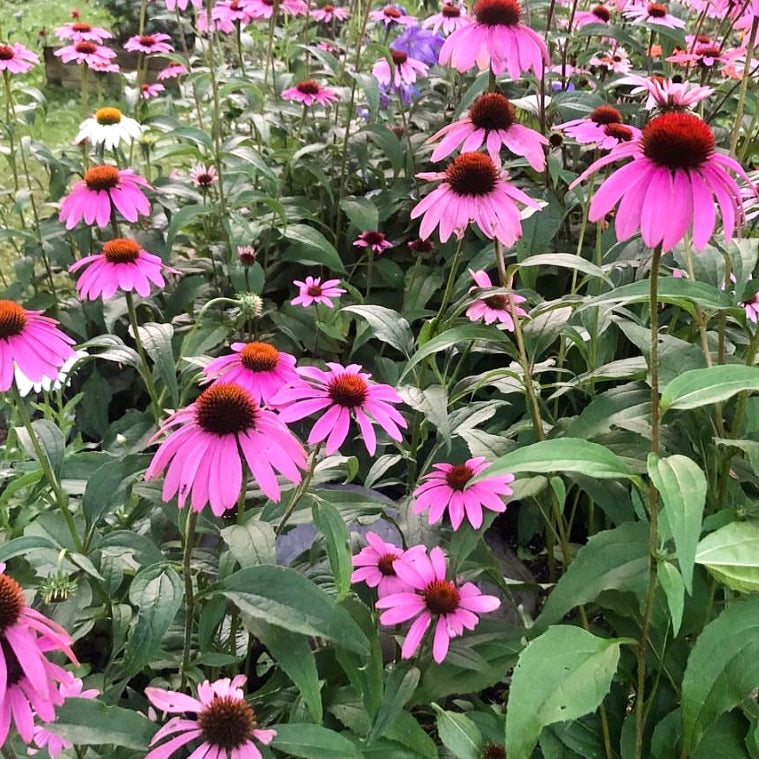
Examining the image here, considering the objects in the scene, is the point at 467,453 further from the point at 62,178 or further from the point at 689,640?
the point at 62,178

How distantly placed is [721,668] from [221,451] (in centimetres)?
52

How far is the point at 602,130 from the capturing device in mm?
1425

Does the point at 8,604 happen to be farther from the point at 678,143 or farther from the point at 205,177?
the point at 205,177

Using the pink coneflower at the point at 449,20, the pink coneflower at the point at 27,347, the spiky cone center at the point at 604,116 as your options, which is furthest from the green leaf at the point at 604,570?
the pink coneflower at the point at 449,20

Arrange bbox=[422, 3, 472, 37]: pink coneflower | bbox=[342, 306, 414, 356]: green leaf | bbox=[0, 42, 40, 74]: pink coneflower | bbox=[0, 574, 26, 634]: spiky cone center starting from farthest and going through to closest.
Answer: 1. bbox=[422, 3, 472, 37]: pink coneflower
2. bbox=[0, 42, 40, 74]: pink coneflower
3. bbox=[342, 306, 414, 356]: green leaf
4. bbox=[0, 574, 26, 634]: spiky cone center

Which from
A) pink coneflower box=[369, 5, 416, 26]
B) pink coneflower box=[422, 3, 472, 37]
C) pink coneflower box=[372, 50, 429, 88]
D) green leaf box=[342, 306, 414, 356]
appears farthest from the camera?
pink coneflower box=[369, 5, 416, 26]

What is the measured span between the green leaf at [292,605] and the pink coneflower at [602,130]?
894 mm

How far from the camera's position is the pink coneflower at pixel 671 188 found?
2.30ft

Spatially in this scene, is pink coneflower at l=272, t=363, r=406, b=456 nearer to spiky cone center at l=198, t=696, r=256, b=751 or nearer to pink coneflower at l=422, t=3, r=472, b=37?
spiky cone center at l=198, t=696, r=256, b=751

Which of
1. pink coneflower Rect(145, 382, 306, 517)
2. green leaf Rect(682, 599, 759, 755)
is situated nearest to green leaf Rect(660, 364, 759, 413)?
green leaf Rect(682, 599, 759, 755)

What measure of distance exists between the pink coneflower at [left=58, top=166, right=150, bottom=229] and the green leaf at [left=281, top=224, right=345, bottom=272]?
0.43 meters

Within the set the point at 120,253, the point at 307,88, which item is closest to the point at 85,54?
the point at 307,88

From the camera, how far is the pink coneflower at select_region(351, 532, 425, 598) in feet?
3.18

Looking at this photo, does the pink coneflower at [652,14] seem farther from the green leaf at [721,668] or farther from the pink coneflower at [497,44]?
the green leaf at [721,668]
